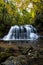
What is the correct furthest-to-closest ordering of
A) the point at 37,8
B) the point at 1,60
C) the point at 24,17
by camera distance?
the point at 24,17 < the point at 37,8 < the point at 1,60

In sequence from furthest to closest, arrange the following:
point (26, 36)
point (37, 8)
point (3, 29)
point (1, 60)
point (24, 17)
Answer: point (24, 17) < point (3, 29) < point (26, 36) < point (37, 8) < point (1, 60)

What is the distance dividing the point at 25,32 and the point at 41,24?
145 inches

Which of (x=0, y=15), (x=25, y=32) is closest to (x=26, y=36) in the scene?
(x=25, y=32)

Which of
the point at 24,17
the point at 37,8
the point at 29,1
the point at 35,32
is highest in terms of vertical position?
the point at 29,1

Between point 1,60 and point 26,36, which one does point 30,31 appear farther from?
point 1,60

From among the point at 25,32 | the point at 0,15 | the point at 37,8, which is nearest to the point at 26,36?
the point at 25,32

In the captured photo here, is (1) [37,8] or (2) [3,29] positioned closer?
(1) [37,8]

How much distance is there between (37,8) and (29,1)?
1516mm

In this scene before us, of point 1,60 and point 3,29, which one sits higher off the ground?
point 1,60

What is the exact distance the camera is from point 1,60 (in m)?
8.44

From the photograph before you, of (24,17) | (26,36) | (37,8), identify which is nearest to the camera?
(37,8)

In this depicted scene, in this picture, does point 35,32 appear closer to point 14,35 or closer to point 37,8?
point 14,35

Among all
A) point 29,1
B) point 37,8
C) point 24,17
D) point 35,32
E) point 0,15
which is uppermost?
point 29,1

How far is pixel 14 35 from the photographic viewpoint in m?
26.2
